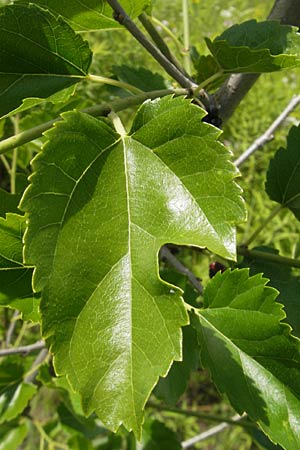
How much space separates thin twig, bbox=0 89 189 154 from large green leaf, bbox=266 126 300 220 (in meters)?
0.21

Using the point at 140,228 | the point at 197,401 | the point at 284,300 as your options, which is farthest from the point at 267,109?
the point at 140,228

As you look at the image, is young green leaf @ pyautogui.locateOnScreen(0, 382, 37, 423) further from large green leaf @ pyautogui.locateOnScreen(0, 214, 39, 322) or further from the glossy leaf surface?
large green leaf @ pyautogui.locateOnScreen(0, 214, 39, 322)

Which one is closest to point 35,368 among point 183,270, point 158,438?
point 158,438

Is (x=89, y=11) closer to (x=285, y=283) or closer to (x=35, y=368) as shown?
(x=285, y=283)

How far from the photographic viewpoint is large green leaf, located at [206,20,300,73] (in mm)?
530

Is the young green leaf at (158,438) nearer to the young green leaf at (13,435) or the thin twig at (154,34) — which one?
the young green leaf at (13,435)

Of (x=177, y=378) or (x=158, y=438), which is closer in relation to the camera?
(x=177, y=378)

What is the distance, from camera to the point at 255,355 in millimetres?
540

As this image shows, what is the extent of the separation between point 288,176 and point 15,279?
0.39m

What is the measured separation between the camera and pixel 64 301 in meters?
0.46

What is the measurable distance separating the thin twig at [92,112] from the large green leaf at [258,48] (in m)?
0.06

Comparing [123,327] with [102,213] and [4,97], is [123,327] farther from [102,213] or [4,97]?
[4,97]

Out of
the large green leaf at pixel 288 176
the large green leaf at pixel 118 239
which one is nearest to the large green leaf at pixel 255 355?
the large green leaf at pixel 118 239

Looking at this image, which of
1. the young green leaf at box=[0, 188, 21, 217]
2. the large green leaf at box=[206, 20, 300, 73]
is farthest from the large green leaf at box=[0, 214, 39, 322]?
the large green leaf at box=[206, 20, 300, 73]
